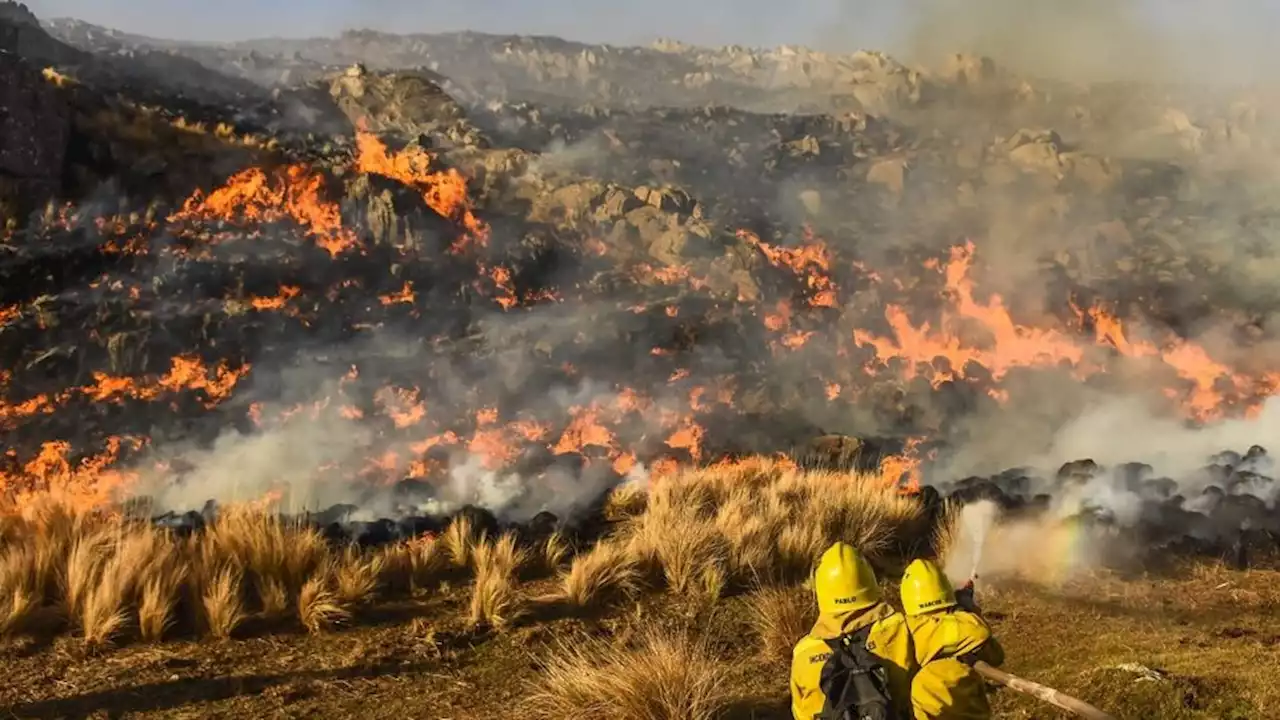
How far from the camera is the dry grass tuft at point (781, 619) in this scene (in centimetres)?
649

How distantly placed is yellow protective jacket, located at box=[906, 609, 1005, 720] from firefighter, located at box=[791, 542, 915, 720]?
5 cm

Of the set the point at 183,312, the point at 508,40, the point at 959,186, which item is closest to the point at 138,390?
the point at 183,312

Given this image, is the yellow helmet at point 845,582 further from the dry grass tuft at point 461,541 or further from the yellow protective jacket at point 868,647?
the dry grass tuft at point 461,541

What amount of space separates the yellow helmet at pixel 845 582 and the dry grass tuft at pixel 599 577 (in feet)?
13.8

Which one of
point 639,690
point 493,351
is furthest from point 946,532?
point 493,351

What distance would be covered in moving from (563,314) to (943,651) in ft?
41.2

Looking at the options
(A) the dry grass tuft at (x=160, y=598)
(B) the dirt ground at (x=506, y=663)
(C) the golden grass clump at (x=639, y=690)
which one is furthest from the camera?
(A) the dry grass tuft at (x=160, y=598)

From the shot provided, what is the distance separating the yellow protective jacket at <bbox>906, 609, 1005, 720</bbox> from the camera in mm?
3258

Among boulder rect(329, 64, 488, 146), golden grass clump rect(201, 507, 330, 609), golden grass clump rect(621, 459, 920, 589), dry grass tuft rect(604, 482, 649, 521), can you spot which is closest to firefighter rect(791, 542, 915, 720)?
golden grass clump rect(621, 459, 920, 589)

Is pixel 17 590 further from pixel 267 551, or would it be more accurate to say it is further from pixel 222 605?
pixel 267 551

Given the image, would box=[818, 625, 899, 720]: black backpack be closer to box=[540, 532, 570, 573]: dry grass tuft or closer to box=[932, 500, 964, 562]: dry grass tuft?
box=[540, 532, 570, 573]: dry grass tuft

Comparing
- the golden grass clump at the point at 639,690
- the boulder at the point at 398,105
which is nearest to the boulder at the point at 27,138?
the boulder at the point at 398,105

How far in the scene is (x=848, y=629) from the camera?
11.2 feet

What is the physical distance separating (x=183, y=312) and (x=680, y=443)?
7.46 meters
